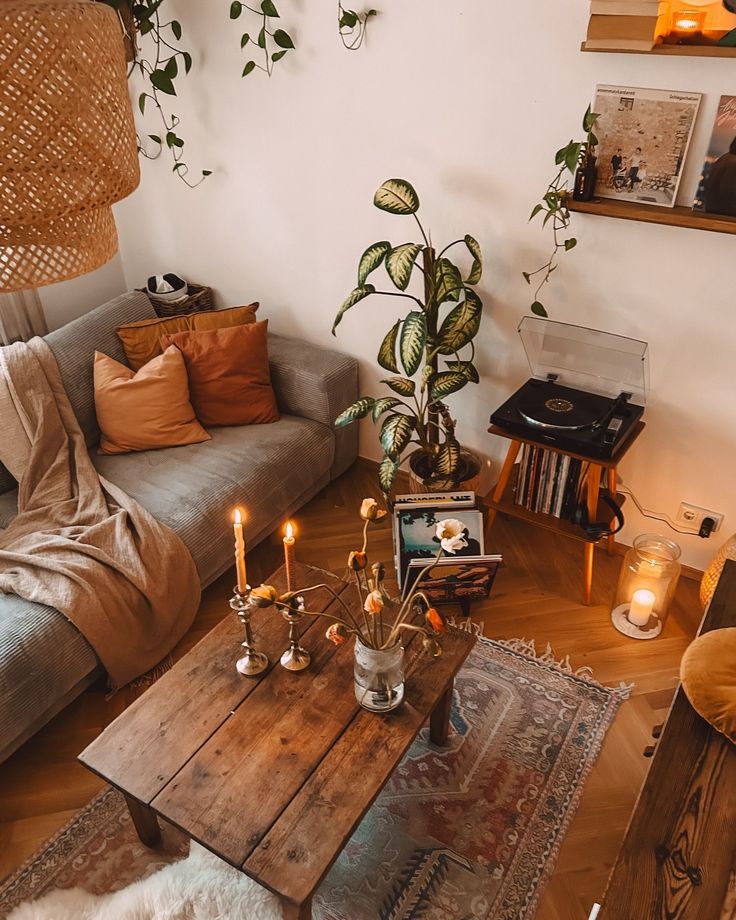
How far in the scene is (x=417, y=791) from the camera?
205 centimetres

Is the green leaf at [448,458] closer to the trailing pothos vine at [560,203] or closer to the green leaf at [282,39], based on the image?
the trailing pothos vine at [560,203]

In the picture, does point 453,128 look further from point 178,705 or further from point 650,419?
point 178,705

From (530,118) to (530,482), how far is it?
1.15 meters

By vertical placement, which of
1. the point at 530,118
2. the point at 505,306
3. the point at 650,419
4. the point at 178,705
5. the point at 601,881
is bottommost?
the point at 601,881

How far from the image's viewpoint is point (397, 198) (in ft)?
7.71

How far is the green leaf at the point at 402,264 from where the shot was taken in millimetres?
2350

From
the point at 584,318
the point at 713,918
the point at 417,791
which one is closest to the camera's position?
the point at 713,918

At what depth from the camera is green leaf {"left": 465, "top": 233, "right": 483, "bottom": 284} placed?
2.38 meters

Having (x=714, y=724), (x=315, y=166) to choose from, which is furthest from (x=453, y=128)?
(x=714, y=724)

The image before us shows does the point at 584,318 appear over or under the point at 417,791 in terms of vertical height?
over

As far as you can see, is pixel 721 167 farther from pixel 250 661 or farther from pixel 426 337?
pixel 250 661

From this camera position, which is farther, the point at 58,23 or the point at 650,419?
the point at 650,419

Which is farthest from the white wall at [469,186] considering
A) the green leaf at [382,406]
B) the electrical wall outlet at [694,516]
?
the green leaf at [382,406]

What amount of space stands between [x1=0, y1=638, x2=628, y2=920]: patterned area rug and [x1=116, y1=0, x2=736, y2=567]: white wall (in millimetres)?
915
